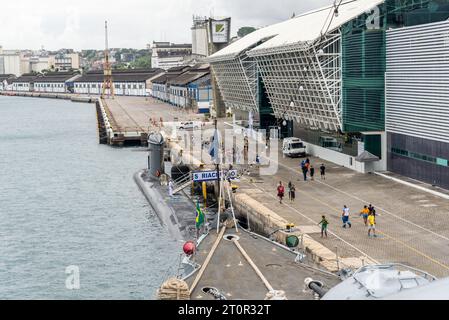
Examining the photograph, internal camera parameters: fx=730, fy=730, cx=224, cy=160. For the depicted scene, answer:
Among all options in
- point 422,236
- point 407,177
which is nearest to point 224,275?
point 422,236

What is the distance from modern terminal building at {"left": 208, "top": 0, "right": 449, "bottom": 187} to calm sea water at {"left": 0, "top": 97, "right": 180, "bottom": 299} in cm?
1686

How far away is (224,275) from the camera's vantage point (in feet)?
89.8

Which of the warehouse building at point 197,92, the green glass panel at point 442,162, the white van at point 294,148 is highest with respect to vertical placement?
the warehouse building at point 197,92

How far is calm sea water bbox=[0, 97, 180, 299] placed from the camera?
3625 centimetres

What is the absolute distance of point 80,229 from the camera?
161 feet

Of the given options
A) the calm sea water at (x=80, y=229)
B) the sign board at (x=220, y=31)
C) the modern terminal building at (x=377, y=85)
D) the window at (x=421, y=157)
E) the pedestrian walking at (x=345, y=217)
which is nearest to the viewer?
the calm sea water at (x=80, y=229)

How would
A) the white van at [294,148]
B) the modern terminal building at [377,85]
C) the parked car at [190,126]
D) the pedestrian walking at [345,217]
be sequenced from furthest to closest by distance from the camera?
the parked car at [190,126] < the white van at [294,148] < the modern terminal building at [377,85] < the pedestrian walking at [345,217]

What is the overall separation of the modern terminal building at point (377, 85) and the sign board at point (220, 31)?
229 ft

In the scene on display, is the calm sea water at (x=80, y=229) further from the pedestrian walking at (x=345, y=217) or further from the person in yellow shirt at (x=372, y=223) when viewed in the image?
the person in yellow shirt at (x=372, y=223)

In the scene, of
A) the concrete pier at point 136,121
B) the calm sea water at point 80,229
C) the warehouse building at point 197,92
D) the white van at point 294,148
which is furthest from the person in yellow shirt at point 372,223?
the warehouse building at point 197,92

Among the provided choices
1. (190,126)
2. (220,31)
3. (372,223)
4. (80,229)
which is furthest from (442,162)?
(220,31)

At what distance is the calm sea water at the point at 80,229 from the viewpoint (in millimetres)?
36250

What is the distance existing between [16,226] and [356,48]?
27.7 meters

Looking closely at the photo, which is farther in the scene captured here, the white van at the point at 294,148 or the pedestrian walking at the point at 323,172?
the white van at the point at 294,148
